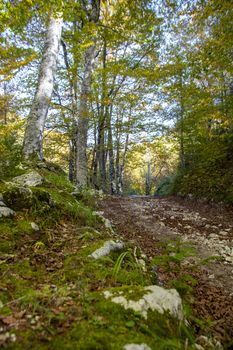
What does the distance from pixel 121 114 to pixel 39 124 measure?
939 cm

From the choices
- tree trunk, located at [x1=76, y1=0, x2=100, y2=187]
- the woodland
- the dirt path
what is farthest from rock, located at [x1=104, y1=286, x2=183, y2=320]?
tree trunk, located at [x1=76, y1=0, x2=100, y2=187]

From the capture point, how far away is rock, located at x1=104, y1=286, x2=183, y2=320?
1.49m

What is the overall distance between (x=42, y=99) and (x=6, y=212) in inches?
167

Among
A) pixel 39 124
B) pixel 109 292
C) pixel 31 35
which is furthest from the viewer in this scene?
Result: pixel 31 35

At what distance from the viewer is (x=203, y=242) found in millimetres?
4781

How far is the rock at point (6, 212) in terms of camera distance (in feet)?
9.04

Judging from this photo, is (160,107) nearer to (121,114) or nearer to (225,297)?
(121,114)

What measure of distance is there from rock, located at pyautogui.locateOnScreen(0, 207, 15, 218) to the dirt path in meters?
2.17

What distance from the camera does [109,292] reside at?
5.38 feet

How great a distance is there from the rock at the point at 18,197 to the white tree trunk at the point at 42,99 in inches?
101

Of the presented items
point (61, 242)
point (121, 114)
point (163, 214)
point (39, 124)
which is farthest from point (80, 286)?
point (121, 114)

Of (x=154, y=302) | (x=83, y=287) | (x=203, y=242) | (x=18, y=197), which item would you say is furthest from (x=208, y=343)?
(x=203, y=242)

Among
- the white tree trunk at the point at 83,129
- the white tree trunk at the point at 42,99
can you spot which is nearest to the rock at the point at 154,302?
the white tree trunk at the point at 42,99

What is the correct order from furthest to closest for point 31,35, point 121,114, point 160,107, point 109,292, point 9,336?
point 121,114
point 160,107
point 31,35
point 109,292
point 9,336
